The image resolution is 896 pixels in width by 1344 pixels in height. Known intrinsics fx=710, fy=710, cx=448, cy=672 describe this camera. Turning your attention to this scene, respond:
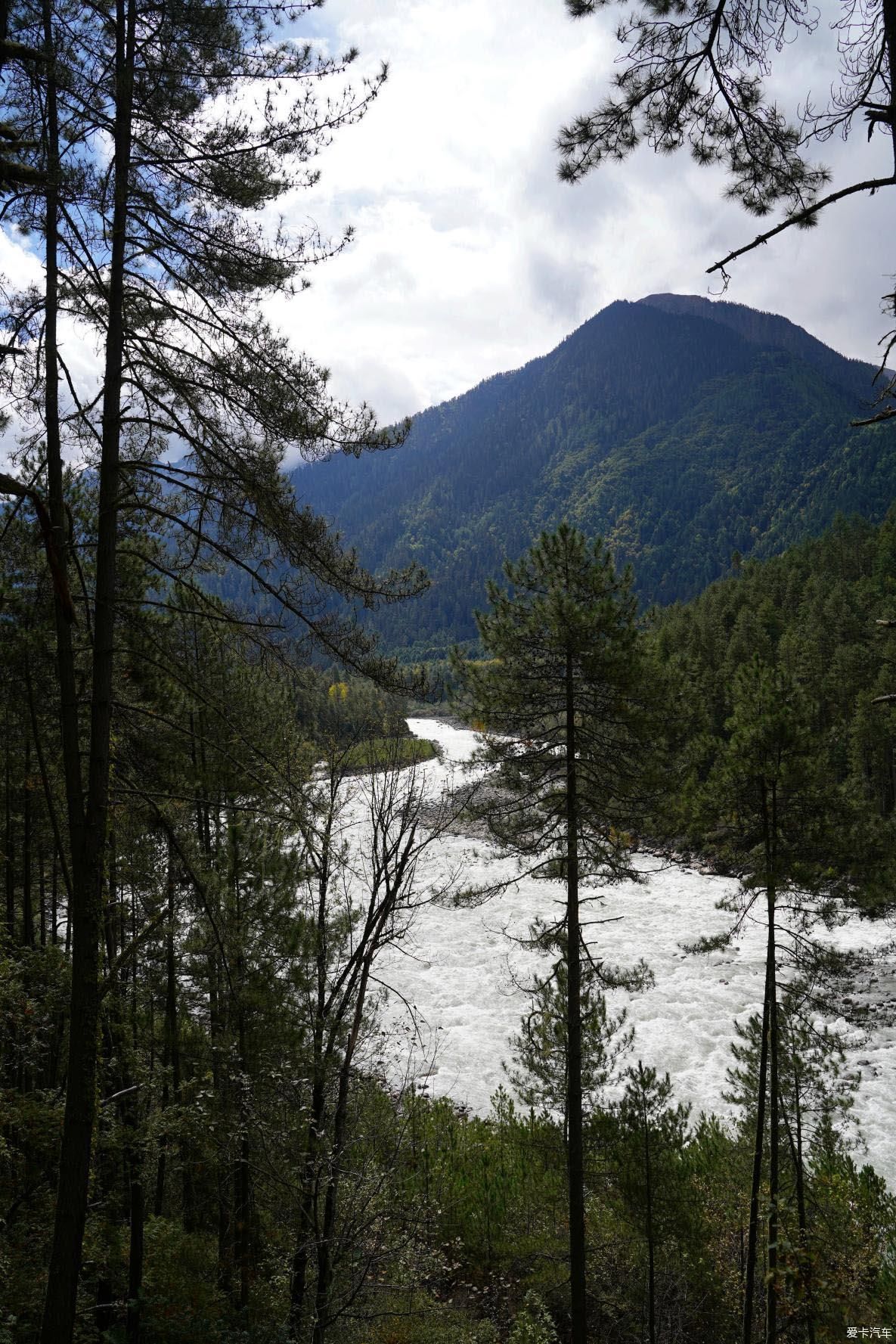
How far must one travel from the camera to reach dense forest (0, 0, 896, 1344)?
4.00m

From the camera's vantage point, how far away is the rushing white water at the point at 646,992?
14.1 meters

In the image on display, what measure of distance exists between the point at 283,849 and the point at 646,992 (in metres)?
12.4

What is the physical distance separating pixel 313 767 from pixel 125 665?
2.61m

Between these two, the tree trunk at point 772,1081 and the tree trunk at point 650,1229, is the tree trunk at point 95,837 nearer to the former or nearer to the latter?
the tree trunk at point 772,1081

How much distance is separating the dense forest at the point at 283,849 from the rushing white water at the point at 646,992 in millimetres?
967

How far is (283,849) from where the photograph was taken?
10.3 m

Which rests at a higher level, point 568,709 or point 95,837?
point 568,709

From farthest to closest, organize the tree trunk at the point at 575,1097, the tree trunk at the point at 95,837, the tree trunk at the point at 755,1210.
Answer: the tree trunk at the point at 755,1210 → the tree trunk at the point at 575,1097 → the tree trunk at the point at 95,837

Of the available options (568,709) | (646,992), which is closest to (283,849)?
(568,709)

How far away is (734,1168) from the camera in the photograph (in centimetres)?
1050

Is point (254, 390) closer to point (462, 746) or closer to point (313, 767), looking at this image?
point (313, 767)

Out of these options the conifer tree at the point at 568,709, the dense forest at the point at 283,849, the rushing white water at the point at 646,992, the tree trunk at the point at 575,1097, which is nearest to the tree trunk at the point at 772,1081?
the dense forest at the point at 283,849

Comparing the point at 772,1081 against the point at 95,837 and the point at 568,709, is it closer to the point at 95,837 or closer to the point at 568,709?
the point at 568,709

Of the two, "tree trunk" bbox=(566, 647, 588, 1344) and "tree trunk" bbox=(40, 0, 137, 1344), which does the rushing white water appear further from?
"tree trunk" bbox=(40, 0, 137, 1344)
